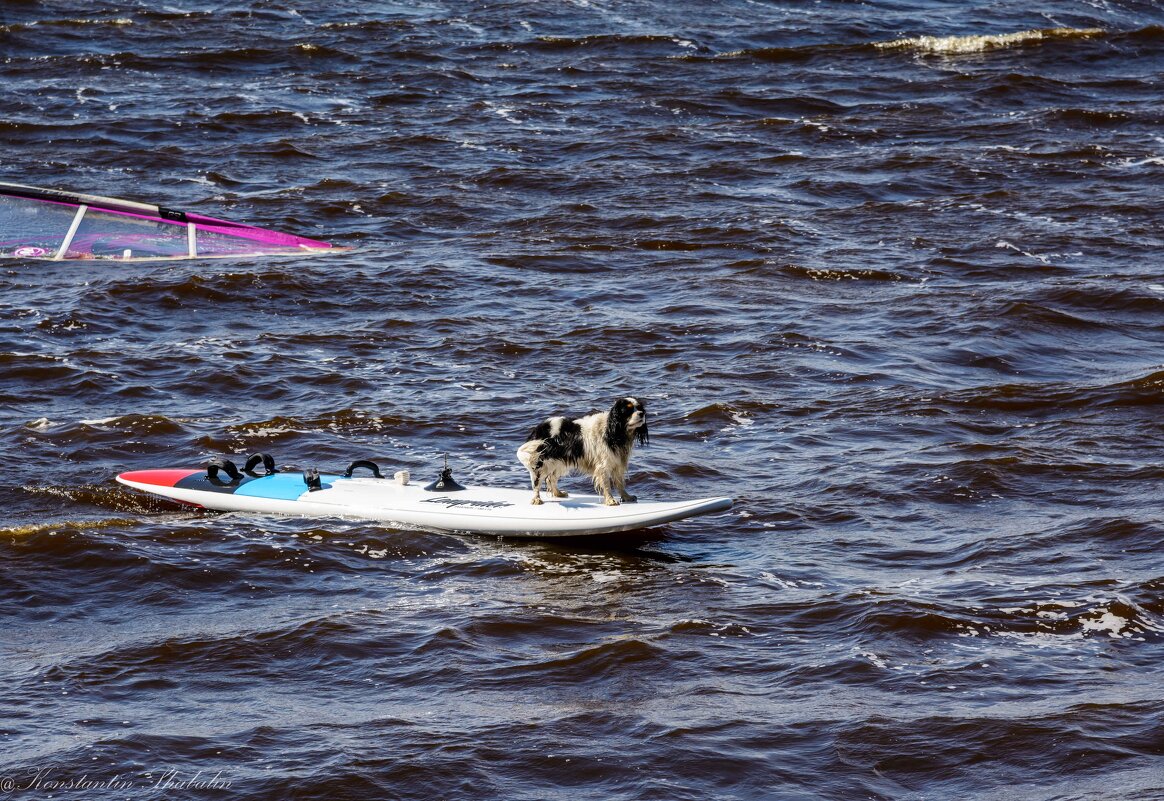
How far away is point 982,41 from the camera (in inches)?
1168

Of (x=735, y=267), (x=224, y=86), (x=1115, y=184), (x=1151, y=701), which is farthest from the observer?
(x=224, y=86)

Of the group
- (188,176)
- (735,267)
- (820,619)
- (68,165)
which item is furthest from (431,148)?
(820,619)

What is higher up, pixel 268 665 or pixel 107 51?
pixel 107 51

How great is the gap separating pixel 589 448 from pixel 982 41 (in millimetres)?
22411

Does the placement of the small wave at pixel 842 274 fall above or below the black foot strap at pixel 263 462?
above

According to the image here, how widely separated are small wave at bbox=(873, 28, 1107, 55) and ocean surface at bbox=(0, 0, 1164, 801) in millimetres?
470

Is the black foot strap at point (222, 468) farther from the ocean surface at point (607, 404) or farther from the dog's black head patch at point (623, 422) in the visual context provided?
the dog's black head patch at point (623, 422)

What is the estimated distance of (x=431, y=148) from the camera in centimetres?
2309

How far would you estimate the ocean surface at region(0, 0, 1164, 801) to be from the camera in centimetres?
764

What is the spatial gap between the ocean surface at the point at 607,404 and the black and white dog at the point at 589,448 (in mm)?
447

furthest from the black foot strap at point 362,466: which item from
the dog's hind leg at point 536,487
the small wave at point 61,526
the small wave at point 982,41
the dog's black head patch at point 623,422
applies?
the small wave at point 982,41

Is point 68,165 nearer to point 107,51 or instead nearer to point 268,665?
point 107,51

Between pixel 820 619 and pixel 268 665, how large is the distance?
3355 mm

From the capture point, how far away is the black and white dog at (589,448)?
996cm
